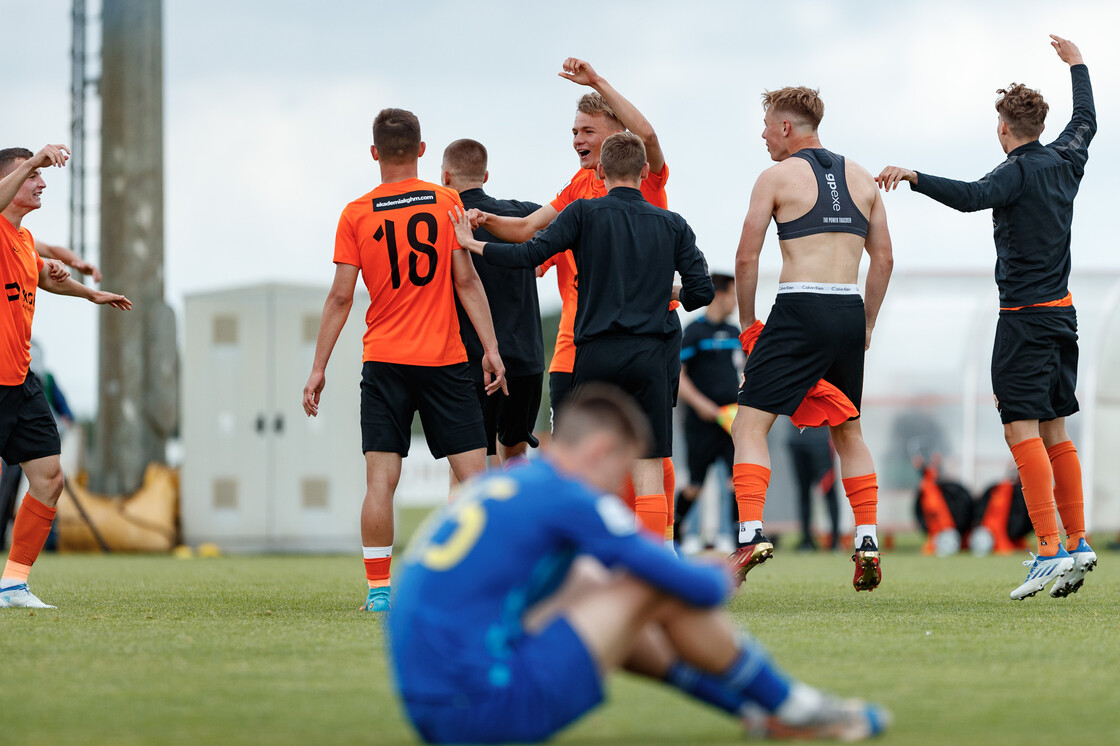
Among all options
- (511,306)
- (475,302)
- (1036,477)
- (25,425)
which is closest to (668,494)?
(511,306)

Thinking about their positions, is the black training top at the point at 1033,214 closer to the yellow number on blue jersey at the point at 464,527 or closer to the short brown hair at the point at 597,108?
the short brown hair at the point at 597,108

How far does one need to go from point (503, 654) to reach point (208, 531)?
511 inches

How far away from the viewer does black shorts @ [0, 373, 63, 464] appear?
6922 millimetres

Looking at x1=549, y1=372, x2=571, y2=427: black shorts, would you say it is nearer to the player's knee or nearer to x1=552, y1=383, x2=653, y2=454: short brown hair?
the player's knee

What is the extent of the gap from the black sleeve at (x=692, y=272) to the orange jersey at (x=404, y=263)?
1.09 m

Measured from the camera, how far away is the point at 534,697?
10.0 feet

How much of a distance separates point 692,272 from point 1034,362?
1898 millimetres

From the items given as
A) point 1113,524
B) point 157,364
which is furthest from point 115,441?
point 1113,524

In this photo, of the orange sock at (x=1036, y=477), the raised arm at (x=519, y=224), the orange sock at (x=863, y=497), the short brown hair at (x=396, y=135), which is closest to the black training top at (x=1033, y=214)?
the orange sock at (x=1036, y=477)

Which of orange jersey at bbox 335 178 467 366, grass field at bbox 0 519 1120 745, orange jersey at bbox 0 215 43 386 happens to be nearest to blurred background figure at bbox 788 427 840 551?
grass field at bbox 0 519 1120 745

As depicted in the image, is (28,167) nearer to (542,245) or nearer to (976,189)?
(542,245)

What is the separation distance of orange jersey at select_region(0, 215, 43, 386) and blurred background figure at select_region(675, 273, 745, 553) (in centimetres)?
658

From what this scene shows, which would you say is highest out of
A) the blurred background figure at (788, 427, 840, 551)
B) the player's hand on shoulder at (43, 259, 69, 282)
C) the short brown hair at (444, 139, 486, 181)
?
the short brown hair at (444, 139, 486, 181)

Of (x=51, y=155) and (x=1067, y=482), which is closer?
(x=51, y=155)
